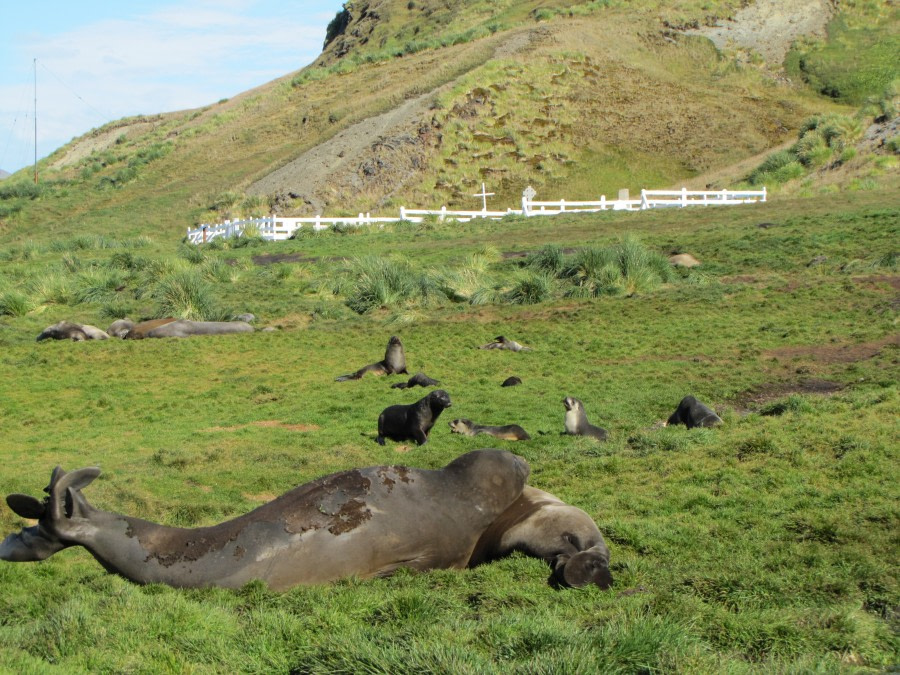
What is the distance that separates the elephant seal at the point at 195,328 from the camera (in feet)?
66.5

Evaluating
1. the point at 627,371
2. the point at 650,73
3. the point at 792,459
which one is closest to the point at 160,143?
the point at 650,73

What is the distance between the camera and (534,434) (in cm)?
1184

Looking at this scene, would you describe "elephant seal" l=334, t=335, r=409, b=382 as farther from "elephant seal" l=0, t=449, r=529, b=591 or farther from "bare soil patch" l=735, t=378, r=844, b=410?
"elephant seal" l=0, t=449, r=529, b=591

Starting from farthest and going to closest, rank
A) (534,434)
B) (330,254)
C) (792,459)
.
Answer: (330,254)
(534,434)
(792,459)

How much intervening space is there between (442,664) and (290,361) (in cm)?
1388

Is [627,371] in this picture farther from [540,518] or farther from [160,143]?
[160,143]

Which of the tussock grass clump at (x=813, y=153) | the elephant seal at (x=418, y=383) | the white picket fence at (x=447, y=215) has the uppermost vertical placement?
the tussock grass clump at (x=813, y=153)

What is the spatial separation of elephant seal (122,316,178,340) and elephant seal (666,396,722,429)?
1247 centimetres

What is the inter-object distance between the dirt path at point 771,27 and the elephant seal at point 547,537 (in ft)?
227

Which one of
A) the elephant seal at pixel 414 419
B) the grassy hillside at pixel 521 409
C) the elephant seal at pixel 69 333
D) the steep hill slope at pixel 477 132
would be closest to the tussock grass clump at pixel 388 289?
the grassy hillside at pixel 521 409

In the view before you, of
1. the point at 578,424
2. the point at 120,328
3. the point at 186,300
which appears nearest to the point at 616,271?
the point at 186,300

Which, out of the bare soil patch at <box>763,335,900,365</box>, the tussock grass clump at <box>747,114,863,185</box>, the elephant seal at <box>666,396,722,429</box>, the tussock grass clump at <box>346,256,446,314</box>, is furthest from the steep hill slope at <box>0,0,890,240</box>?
the elephant seal at <box>666,396,722,429</box>

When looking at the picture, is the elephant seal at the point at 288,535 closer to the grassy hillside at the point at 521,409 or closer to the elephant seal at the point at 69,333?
the grassy hillside at the point at 521,409

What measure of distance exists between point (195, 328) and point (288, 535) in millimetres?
15378
